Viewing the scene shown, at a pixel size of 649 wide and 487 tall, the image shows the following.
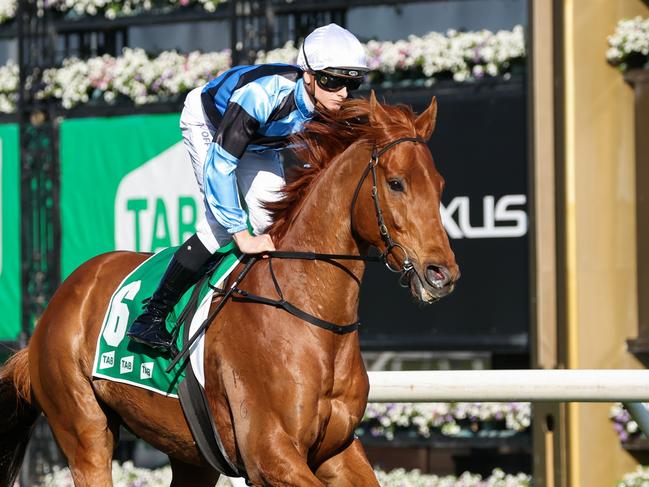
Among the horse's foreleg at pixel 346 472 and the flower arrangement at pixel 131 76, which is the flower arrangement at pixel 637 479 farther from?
the flower arrangement at pixel 131 76

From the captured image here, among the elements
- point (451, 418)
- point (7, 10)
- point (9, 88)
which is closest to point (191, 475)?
point (451, 418)

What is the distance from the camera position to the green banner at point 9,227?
7723mm

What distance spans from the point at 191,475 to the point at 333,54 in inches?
64.1

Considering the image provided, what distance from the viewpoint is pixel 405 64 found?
712 centimetres

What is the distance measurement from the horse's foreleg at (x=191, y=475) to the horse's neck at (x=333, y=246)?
1.02 meters

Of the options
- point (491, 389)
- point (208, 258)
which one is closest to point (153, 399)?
point (208, 258)

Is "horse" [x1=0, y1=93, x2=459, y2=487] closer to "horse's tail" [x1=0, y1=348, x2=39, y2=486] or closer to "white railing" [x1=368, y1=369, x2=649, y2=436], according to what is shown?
"white railing" [x1=368, y1=369, x2=649, y2=436]

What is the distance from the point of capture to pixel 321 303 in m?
3.88

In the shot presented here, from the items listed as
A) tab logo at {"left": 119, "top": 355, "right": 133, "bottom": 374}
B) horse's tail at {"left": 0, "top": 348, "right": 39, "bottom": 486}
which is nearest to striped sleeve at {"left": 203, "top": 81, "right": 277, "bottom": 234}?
tab logo at {"left": 119, "top": 355, "right": 133, "bottom": 374}

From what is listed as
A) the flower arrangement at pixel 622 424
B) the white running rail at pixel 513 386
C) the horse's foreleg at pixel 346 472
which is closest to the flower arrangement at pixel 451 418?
the flower arrangement at pixel 622 424

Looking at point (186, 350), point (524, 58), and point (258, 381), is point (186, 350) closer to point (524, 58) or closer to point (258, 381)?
point (258, 381)

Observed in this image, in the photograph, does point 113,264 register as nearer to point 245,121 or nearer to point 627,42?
point 245,121

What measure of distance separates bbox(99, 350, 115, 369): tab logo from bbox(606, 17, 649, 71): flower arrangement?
3398mm

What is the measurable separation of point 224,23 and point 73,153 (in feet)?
3.92
